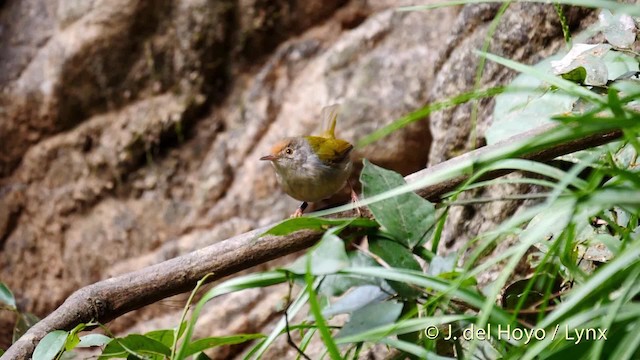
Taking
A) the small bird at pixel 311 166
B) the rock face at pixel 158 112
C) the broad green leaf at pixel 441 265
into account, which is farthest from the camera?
the rock face at pixel 158 112

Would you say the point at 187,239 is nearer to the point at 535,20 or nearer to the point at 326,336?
the point at 535,20

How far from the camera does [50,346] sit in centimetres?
178

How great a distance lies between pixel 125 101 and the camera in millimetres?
5141

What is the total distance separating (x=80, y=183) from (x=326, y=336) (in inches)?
168

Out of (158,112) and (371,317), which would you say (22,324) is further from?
(158,112)

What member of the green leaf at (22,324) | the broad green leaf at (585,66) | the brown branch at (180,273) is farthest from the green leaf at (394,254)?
the green leaf at (22,324)

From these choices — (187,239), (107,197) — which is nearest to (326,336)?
(187,239)

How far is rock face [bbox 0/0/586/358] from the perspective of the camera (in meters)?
4.95

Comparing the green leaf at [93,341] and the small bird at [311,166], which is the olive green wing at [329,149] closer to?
the small bird at [311,166]

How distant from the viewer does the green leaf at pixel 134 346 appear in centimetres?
185

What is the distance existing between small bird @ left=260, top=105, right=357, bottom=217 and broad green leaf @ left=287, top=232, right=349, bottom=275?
2.14m

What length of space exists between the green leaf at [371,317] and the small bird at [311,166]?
2.06 metres

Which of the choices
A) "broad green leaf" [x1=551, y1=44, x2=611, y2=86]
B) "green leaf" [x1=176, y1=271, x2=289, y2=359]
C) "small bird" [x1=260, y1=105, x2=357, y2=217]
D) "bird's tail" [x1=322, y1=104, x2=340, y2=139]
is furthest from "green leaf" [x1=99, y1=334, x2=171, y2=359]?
"bird's tail" [x1=322, y1=104, x2=340, y2=139]

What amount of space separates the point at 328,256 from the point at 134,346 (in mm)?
735
